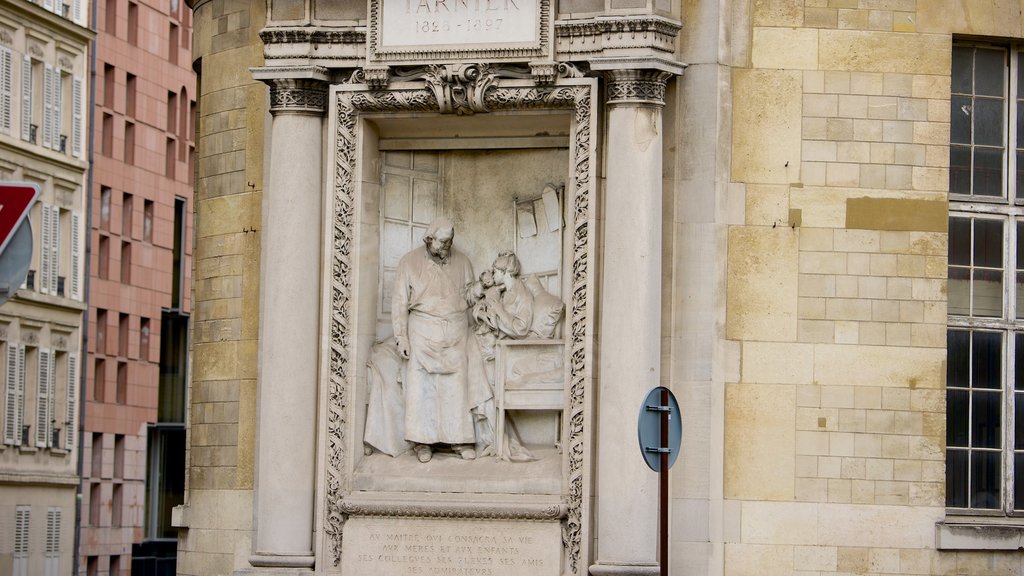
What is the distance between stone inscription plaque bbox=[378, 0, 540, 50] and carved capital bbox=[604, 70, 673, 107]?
0.95m

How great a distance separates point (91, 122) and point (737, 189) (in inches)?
1348

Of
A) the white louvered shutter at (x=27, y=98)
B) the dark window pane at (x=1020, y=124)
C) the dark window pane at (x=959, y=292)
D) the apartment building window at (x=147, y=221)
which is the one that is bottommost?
the dark window pane at (x=959, y=292)

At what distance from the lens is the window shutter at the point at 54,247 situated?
1994 inches

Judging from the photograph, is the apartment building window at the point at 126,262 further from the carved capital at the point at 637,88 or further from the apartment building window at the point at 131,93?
Answer: the carved capital at the point at 637,88

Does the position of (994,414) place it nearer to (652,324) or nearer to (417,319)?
(652,324)

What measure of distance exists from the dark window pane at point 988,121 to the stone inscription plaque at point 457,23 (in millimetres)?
4773

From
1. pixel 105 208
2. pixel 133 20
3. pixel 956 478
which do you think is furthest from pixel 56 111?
pixel 956 478

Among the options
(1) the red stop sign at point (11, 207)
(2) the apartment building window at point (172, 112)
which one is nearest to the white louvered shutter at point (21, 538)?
(2) the apartment building window at point (172, 112)

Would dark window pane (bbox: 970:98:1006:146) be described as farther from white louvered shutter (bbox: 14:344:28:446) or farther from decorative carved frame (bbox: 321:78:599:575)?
white louvered shutter (bbox: 14:344:28:446)

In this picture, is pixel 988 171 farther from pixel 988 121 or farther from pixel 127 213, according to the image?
pixel 127 213

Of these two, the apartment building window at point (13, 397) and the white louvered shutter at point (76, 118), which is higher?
the white louvered shutter at point (76, 118)

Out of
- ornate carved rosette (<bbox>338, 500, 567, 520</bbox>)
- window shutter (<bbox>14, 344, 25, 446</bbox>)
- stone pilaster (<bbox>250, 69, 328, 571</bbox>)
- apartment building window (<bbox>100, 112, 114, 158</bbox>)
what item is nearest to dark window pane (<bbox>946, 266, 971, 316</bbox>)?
ornate carved rosette (<bbox>338, 500, 567, 520</bbox>)

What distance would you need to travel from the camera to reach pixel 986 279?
2262cm

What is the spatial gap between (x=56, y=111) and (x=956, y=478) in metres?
32.9
